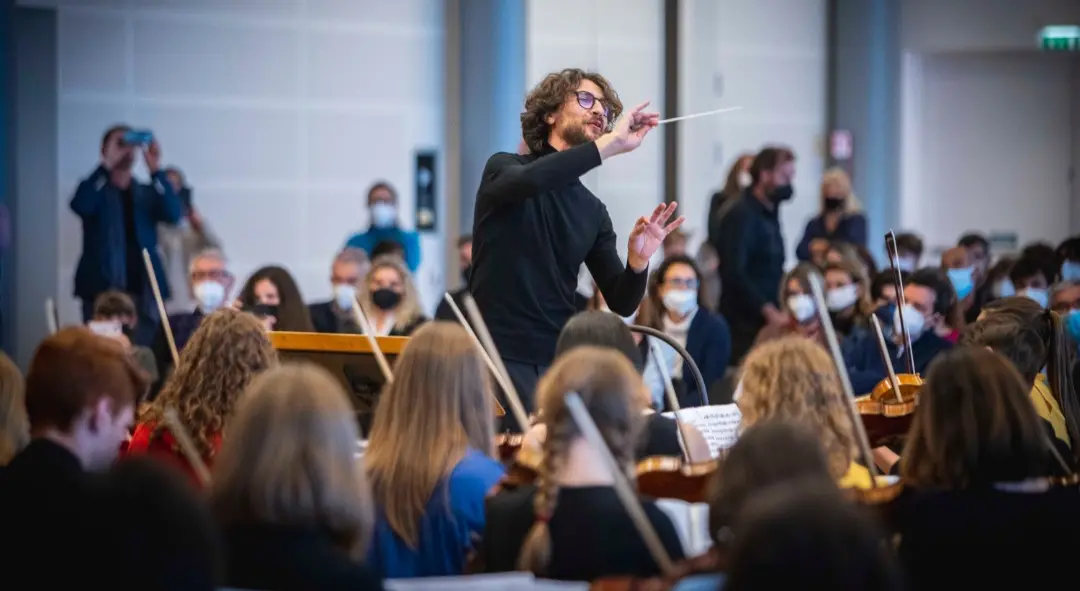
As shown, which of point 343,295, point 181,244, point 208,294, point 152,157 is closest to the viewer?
point 208,294

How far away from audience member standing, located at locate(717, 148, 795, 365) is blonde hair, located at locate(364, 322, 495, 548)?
465 cm

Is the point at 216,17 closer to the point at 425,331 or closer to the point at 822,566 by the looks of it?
the point at 425,331

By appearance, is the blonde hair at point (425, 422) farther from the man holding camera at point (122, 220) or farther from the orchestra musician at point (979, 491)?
the man holding camera at point (122, 220)

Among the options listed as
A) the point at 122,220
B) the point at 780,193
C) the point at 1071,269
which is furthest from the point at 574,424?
the point at 780,193

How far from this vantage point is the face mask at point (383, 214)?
8336mm

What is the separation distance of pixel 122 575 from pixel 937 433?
1421mm

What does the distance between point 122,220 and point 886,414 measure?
433cm

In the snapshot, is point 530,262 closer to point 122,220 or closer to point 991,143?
point 122,220

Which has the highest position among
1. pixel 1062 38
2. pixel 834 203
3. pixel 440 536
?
pixel 1062 38

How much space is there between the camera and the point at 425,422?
3.17 m

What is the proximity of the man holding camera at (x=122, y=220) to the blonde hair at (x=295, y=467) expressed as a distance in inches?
194

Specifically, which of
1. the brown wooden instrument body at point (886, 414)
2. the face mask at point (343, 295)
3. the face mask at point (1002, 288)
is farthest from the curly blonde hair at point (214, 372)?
the face mask at point (1002, 288)

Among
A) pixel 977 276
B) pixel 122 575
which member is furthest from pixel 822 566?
pixel 977 276

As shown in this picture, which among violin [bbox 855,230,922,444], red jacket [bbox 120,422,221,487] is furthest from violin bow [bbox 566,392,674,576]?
violin [bbox 855,230,922,444]
